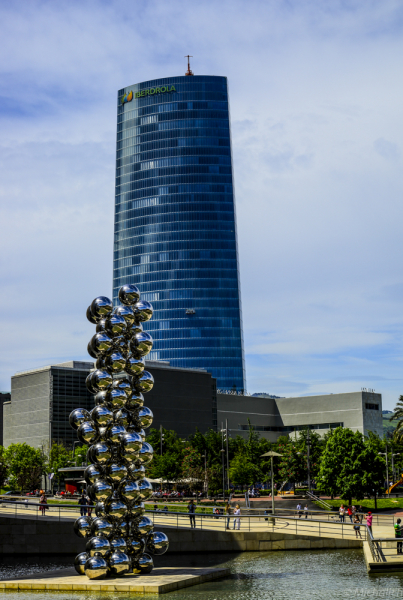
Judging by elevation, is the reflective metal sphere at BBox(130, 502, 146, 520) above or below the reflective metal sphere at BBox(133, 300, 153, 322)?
below

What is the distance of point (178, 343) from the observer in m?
170

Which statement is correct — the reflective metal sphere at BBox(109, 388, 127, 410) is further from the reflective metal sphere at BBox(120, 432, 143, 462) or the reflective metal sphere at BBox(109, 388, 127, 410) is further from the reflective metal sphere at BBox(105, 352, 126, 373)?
the reflective metal sphere at BBox(120, 432, 143, 462)

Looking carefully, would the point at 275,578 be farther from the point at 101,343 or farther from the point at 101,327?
the point at 101,327

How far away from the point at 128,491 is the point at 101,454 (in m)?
1.50

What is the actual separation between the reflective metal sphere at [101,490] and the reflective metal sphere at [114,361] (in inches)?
144

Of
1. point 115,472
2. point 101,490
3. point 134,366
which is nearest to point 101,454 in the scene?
point 115,472

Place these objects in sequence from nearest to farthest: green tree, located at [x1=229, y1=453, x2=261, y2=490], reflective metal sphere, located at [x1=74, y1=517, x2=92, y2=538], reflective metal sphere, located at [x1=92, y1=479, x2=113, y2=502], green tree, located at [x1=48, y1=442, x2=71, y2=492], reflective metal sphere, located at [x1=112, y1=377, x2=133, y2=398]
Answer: reflective metal sphere, located at [x1=92, y1=479, x2=113, y2=502]
reflective metal sphere, located at [x1=74, y1=517, x2=92, y2=538]
reflective metal sphere, located at [x1=112, y1=377, x2=133, y2=398]
green tree, located at [x1=229, y1=453, x2=261, y2=490]
green tree, located at [x1=48, y1=442, x2=71, y2=492]

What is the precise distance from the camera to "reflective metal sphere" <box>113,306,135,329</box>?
2498 centimetres

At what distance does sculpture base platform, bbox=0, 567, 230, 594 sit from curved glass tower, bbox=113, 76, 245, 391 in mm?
144001

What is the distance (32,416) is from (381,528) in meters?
87.5

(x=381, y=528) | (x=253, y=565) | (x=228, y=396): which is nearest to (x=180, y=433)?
(x=228, y=396)

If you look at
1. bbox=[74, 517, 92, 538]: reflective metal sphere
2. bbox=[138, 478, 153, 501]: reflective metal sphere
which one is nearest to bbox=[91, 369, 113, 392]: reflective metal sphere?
bbox=[138, 478, 153, 501]: reflective metal sphere

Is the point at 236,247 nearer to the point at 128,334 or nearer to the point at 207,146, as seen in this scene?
the point at 207,146

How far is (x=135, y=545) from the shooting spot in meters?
24.1
